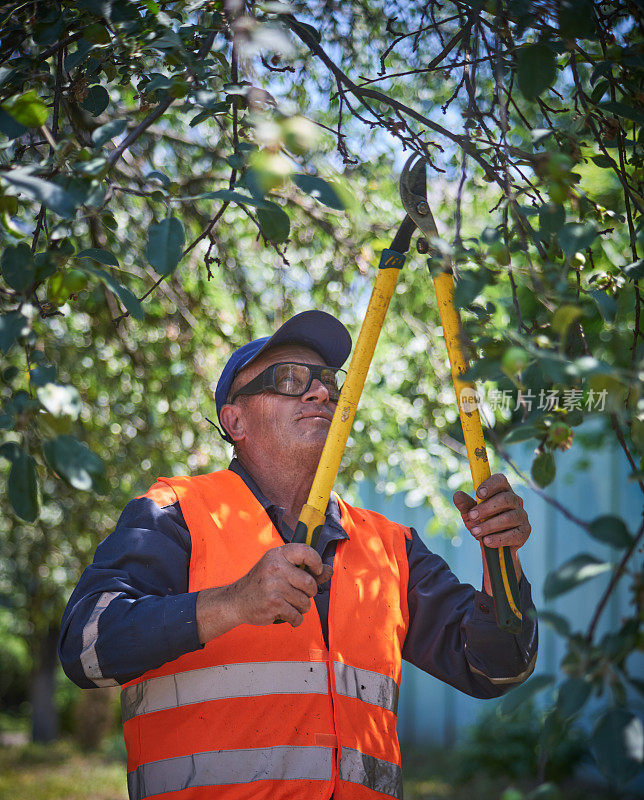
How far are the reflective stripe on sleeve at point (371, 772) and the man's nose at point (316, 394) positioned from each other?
3.11 feet

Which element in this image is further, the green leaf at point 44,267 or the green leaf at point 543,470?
the green leaf at point 543,470

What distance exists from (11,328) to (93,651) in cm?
83

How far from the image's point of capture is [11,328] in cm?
122

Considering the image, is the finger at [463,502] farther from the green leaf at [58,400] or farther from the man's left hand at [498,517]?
the green leaf at [58,400]

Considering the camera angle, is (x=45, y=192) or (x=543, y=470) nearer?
(x=45, y=192)

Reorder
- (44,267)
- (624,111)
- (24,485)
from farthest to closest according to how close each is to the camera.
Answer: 1. (624,111)
2. (44,267)
3. (24,485)

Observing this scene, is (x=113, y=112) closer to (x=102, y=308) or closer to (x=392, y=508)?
(x=102, y=308)

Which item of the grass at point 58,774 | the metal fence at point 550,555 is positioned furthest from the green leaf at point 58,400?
the grass at point 58,774

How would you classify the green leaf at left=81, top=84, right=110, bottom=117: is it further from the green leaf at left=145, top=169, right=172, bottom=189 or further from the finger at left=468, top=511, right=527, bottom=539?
the finger at left=468, top=511, right=527, bottom=539

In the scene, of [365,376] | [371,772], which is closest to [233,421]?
[365,376]

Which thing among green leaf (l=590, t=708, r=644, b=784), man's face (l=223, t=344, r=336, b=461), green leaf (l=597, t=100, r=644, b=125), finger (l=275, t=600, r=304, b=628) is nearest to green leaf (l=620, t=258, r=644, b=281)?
green leaf (l=597, t=100, r=644, b=125)

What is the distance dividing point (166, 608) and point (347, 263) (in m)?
2.77

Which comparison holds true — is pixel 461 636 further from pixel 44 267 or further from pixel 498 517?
pixel 44 267

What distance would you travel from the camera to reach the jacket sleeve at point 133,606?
1705mm
